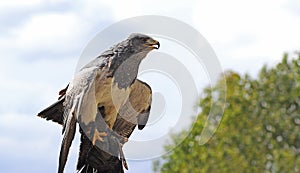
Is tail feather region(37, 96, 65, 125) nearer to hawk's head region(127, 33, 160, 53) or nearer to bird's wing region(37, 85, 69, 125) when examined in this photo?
bird's wing region(37, 85, 69, 125)

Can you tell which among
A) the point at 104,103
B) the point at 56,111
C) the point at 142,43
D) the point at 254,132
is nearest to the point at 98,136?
the point at 104,103

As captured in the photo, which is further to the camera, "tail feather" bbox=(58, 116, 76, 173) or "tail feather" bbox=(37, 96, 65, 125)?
"tail feather" bbox=(37, 96, 65, 125)

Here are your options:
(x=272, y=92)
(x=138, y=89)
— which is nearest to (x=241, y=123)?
(x=272, y=92)

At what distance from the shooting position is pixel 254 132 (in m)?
15.4

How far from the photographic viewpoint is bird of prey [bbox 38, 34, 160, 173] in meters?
3.81

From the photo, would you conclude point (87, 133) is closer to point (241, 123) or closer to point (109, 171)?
point (109, 171)

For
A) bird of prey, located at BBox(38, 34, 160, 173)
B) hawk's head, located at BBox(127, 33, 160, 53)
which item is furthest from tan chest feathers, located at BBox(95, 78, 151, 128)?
hawk's head, located at BBox(127, 33, 160, 53)

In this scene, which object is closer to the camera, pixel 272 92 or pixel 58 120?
pixel 58 120

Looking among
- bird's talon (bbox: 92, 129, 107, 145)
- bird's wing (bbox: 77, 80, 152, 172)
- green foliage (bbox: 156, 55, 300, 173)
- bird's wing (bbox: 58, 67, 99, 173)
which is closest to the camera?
bird's wing (bbox: 58, 67, 99, 173)

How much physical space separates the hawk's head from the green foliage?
10.6m

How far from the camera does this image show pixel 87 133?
3.90 metres

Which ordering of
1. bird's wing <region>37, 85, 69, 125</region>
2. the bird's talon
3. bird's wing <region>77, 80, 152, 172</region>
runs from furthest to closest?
bird's wing <region>37, 85, 69, 125</region> → bird's wing <region>77, 80, 152, 172</region> → the bird's talon

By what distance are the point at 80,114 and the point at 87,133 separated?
0.15m

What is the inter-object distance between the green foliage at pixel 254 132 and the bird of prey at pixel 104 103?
10335mm
